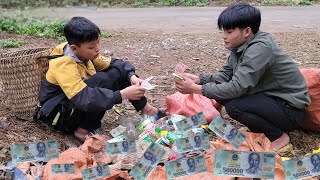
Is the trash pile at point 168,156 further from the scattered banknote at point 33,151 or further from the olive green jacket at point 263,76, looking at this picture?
the olive green jacket at point 263,76

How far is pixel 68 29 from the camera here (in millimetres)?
3004

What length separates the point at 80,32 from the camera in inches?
116

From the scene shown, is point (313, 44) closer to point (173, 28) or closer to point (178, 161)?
point (173, 28)

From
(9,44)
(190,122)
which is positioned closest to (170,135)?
(190,122)

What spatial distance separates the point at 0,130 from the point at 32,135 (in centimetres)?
24

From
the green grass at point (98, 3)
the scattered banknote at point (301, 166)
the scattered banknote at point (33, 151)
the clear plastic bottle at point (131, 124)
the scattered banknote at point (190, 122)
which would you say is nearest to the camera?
the scattered banknote at point (301, 166)

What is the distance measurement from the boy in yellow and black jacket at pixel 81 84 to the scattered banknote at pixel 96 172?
32.8 inches

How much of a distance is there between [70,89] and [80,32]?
0.40 m

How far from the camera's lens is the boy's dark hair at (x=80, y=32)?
294 cm

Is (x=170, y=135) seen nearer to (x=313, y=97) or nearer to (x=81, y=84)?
(x=81, y=84)

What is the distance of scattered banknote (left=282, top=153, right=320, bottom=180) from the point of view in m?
2.02

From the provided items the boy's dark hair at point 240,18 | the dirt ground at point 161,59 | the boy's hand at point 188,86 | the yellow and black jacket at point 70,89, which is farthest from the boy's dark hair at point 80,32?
the boy's dark hair at point 240,18

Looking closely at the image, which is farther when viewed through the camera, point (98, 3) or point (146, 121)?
point (98, 3)

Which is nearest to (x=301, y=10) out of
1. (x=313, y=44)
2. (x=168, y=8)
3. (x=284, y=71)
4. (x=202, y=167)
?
(x=168, y=8)
